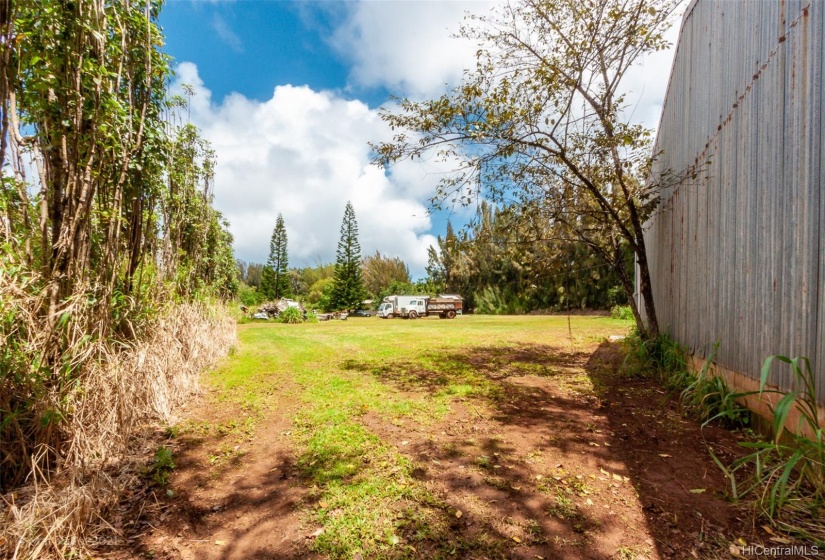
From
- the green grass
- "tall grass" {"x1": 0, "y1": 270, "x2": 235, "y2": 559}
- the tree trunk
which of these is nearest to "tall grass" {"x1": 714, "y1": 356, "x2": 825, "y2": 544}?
the green grass

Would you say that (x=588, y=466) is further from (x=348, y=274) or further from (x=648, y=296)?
(x=348, y=274)

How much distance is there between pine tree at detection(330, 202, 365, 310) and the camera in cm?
3409

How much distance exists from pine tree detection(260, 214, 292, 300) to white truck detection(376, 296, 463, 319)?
1304cm

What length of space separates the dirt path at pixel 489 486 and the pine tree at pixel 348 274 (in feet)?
100

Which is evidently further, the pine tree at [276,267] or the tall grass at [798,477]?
the pine tree at [276,267]

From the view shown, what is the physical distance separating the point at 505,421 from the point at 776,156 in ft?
9.12

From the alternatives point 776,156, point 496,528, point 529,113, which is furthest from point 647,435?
point 529,113

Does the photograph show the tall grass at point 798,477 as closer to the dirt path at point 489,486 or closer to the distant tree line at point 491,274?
the dirt path at point 489,486

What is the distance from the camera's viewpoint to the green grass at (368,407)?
1824 millimetres

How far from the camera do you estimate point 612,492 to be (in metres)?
2.12

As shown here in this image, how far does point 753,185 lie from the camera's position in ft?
9.00

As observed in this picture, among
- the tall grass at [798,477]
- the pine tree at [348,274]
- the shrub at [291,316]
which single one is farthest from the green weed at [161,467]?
the pine tree at [348,274]

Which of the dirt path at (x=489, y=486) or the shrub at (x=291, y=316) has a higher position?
the dirt path at (x=489, y=486)

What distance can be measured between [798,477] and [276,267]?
37157 mm
